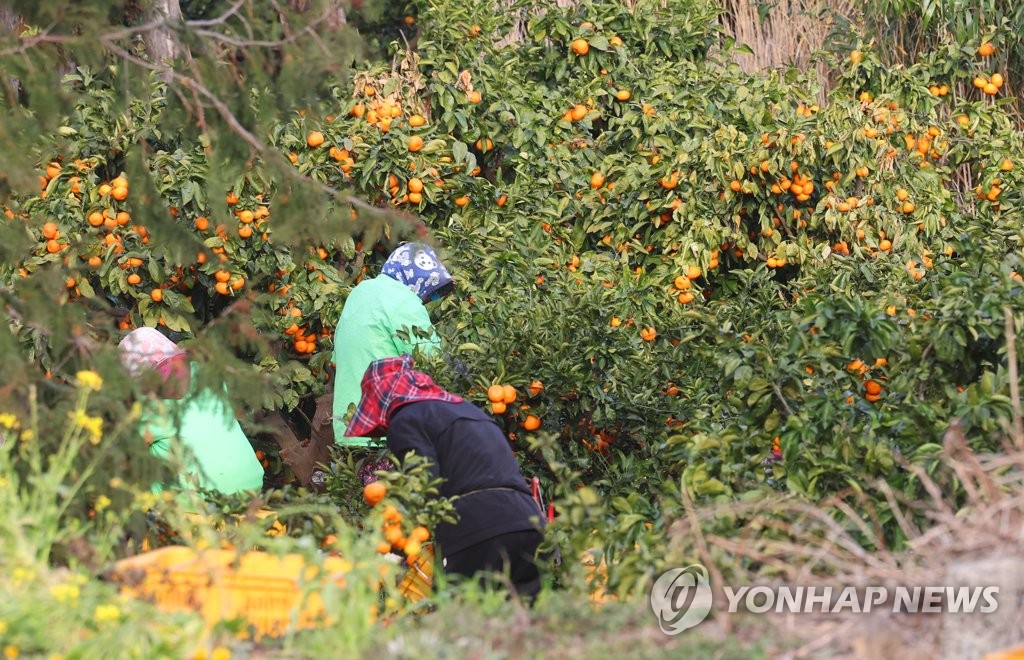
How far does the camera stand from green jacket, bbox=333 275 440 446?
203 inches

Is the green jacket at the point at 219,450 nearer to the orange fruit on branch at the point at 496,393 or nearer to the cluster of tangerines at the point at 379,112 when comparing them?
the orange fruit on branch at the point at 496,393

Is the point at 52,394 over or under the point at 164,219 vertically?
under

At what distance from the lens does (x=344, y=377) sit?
5215mm

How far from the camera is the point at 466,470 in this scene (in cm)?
411

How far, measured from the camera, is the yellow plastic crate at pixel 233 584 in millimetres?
2650

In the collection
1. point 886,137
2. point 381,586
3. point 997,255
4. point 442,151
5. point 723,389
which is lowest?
point 381,586

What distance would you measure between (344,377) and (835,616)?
298 cm

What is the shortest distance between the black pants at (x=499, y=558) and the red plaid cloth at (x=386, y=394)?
496mm

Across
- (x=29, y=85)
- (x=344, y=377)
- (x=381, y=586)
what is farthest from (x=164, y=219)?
(x=344, y=377)

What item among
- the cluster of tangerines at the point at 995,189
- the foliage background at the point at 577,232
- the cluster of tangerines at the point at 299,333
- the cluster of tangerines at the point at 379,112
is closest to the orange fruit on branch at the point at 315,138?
the foliage background at the point at 577,232

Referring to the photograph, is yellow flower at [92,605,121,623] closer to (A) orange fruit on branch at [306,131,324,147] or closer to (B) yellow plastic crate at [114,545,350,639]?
(B) yellow plastic crate at [114,545,350,639]

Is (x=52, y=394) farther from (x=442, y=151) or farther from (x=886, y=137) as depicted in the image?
(x=886, y=137)

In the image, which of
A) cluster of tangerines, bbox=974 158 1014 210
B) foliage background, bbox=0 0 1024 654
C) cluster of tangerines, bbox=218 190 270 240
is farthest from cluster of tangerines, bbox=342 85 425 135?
cluster of tangerines, bbox=974 158 1014 210

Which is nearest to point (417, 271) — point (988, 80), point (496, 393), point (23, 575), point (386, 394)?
point (496, 393)
